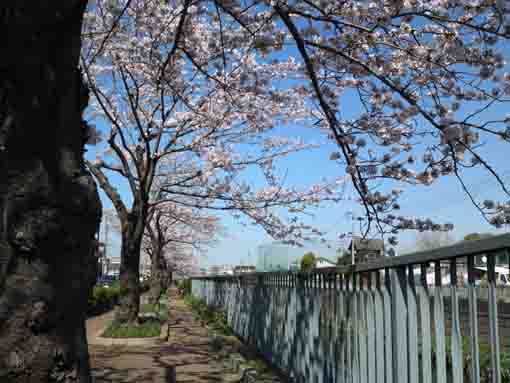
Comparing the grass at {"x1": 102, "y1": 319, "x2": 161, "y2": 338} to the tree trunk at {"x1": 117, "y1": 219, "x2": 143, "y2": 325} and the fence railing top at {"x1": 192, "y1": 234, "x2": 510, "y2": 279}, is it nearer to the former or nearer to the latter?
the tree trunk at {"x1": 117, "y1": 219, "x2": 143, "y2": 325}

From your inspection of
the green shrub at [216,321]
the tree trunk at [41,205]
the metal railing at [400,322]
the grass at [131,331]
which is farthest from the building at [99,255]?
the green shrub at [216,321]

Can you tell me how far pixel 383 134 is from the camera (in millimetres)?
6773

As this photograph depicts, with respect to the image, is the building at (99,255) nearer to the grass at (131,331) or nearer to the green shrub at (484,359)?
the grass at (131,331)

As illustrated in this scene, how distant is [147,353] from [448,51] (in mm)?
7441

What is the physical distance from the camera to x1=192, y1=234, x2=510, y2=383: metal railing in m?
2.43

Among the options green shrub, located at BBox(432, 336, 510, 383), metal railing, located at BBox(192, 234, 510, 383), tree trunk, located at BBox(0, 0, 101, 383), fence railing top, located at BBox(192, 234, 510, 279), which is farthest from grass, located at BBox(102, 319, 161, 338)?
green shrub, located at BBox(432, 336, 510, 383)

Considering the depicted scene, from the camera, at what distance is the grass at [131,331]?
1162 cm

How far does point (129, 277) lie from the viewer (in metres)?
13.4

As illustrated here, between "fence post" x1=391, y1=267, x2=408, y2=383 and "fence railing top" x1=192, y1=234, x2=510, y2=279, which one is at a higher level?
"fence railing top" x1=192, y1=234, x2=510, y2=279

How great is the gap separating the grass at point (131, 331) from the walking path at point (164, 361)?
325mm

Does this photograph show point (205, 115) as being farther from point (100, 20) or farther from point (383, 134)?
point (383, 134)

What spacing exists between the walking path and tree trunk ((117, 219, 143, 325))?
46.3 inches

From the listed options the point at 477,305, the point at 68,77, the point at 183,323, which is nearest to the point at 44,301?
the point at 68,77

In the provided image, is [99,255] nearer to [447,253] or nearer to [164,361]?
[164,361]
